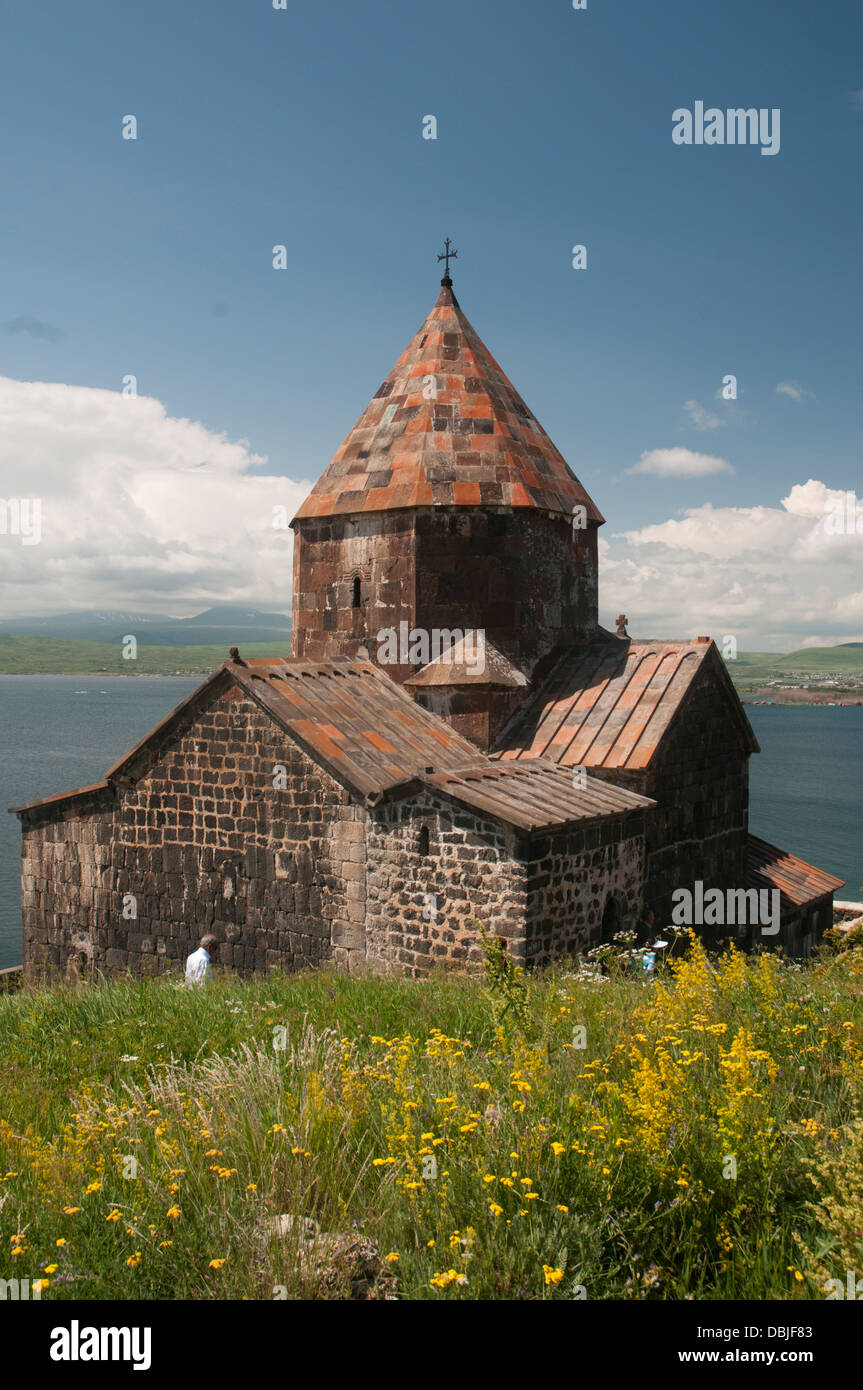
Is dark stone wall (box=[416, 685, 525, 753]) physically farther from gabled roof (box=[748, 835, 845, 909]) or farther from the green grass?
the green grass

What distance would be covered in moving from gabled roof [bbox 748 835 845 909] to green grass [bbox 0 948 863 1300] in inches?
356

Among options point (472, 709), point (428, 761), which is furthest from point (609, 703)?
point (428, 761)

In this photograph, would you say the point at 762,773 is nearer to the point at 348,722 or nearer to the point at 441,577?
the point at 441,577

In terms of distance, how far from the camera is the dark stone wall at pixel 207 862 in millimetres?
9516

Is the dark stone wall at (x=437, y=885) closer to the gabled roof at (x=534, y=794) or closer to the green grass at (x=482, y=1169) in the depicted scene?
the gabled roof at (x=534, y=794)

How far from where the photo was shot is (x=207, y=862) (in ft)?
34.2

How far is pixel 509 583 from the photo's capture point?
475 inches

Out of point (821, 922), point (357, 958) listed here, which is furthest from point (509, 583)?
point (821, 922)

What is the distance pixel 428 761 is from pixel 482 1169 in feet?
23.8

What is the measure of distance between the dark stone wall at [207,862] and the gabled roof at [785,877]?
6871mm

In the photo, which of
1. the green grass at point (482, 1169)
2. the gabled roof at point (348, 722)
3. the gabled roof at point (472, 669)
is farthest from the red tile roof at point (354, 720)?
the green grass at point (482, 1169)

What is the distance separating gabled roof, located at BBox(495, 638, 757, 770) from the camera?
425 inches

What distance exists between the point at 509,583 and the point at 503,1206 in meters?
9.32

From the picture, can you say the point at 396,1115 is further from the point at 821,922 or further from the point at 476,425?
the point at 821,922
